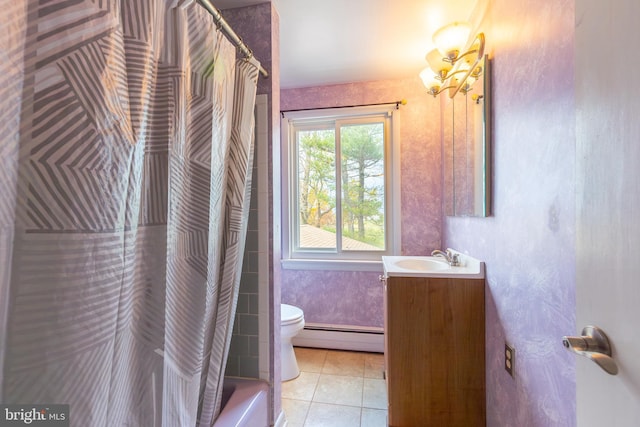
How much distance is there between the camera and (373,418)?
1.51 m

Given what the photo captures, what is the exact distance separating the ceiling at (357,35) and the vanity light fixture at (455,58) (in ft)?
0.62

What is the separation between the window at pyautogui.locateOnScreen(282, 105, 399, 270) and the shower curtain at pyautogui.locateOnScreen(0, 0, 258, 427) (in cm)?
147

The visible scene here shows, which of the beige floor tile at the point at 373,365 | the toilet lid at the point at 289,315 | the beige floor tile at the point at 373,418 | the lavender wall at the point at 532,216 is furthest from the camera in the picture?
the beige floor tile at the point at 373,365

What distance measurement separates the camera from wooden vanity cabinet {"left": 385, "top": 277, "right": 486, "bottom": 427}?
1356 millimetres

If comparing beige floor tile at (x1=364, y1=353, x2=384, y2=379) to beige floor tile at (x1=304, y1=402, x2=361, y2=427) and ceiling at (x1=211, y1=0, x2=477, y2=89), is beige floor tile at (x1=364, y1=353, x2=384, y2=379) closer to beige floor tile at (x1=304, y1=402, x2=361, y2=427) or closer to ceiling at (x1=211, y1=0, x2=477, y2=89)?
beige floor tile at (x1=304, y1=402, x2=361, y2=427)

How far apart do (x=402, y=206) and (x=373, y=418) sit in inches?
59.3

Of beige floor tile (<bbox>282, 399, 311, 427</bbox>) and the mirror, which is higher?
the mirror

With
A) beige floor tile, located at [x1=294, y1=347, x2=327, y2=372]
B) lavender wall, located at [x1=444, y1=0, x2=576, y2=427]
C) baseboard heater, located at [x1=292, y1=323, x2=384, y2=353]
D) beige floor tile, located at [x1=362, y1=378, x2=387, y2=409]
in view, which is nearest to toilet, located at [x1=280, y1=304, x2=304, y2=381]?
beige floor tile, located at [x1=294, y1=347, x2=327, y2=372]

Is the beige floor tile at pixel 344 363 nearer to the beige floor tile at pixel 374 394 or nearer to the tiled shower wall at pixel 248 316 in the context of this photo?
the beige floor tile at pixel 374 394

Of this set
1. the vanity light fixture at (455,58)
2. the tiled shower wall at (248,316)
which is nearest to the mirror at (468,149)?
the vanity light fixture at (455,58)

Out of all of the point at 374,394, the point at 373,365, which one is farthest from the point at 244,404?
the point at 373,365

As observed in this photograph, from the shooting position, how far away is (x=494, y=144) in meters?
1.28

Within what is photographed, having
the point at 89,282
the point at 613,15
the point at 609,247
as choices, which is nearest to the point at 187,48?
the point at 89,282

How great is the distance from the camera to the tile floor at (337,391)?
1510 millimetres
